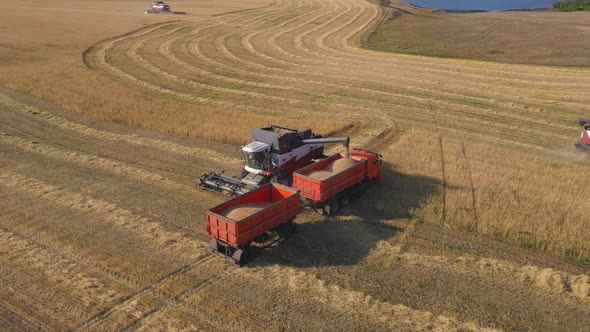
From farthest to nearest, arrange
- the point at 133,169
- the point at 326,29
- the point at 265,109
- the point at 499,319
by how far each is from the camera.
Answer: the point at 326,29
the point at 265,109
the point at 133,169
the point at 499,319

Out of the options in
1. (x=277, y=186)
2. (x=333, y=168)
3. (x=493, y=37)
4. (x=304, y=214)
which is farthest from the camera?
(x=493, y=37)

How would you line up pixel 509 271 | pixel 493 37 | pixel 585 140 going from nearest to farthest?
pixel 509 271 → pixel 585 140 → pixel 493 37

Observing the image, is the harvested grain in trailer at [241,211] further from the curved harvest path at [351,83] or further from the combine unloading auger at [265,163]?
the curved harvest path at [351,83]

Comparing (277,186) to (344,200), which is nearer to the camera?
(277,186)

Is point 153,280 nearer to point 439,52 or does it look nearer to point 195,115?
point 195,115

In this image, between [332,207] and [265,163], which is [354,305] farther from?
[265,163]

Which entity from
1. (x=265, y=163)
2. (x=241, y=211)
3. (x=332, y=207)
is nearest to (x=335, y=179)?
(x=332, y=207)

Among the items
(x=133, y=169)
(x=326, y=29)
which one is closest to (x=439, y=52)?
(x=326, y=29)

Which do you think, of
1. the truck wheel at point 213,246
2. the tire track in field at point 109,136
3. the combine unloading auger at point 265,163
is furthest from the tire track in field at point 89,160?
the truck wheel at point 213,246
